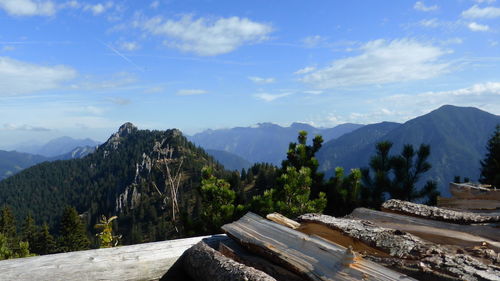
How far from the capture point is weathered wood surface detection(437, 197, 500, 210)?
4.74 meters

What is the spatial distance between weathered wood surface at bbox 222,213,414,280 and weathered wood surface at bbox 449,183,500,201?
12.3 feet

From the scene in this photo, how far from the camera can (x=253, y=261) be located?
2.80 meters

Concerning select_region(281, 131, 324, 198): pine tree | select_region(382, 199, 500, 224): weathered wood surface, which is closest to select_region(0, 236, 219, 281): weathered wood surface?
select_region(382, 199, 500, 224): weathered wood surface

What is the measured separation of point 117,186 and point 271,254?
198 metres

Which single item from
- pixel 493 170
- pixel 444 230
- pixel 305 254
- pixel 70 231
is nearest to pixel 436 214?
pixel 444 230

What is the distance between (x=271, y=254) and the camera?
8.76ft

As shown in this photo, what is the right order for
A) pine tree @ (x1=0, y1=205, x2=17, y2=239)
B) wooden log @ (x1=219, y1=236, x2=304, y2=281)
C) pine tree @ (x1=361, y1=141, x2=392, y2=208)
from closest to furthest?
wooden log @ (x1=219, y1=236, x2=304, y2=281) → pine tree @ (x1=361, y1=141, x2=392, y2=208) → pine tree @ (x1=0, y1=205, x2=17, y2=239)

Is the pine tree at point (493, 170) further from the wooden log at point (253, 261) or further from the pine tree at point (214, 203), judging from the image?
the wooden log at point (253, 261)

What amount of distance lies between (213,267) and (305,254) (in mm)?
770

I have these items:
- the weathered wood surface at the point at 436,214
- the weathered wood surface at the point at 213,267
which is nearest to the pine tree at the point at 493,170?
the weathered wood surface at the point at 436,214

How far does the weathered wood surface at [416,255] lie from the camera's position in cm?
214

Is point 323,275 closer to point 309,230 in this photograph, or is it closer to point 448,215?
point 309,230

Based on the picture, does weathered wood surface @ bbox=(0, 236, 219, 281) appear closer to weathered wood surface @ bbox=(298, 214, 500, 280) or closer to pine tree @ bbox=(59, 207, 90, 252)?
weathered wood surface @ bbox=(298, 214, 500, 280)

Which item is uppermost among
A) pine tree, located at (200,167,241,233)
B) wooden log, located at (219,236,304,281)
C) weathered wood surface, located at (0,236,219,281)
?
wooden log, located at (219,236,304,281)
